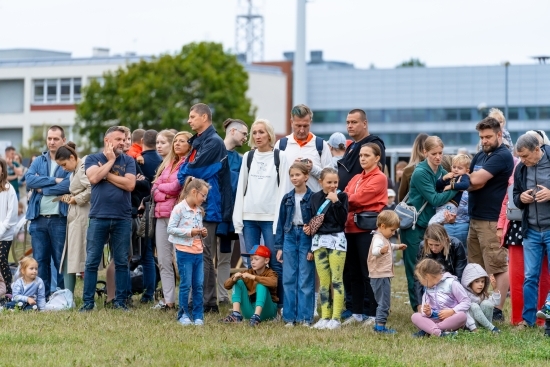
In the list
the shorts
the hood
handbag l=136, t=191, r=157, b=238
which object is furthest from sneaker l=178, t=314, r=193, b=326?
the shorts

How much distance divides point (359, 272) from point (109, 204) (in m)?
2.99

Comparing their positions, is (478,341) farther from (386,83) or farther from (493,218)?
(386,83)

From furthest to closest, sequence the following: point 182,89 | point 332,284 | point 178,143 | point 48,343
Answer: point 182,89 → point 178,143 → point 332,284 → point 48,343

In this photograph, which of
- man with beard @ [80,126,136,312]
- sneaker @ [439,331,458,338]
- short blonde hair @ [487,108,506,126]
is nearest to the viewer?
sneaker @ [439,331,458,338]

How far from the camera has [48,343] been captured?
10000mm

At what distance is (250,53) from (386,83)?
43.8 ft

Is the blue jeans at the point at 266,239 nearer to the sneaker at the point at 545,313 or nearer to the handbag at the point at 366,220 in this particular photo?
the handbag at the point at 366,220

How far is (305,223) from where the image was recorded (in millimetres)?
11555

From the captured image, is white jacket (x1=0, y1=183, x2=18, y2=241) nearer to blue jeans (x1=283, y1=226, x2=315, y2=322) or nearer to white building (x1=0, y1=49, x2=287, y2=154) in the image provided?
blue jeans (x1=283, y1=226, x2=315, y2=322)

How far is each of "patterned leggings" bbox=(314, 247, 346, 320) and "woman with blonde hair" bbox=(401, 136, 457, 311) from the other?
1106 mm

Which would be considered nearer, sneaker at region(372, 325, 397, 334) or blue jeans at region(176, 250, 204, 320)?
sneaker at region(372, 325, 397, 334)

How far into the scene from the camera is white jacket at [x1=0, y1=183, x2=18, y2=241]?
44.4 feet

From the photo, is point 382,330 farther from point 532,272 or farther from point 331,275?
point 532,272

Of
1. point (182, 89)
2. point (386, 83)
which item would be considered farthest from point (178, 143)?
point (386, 83)
